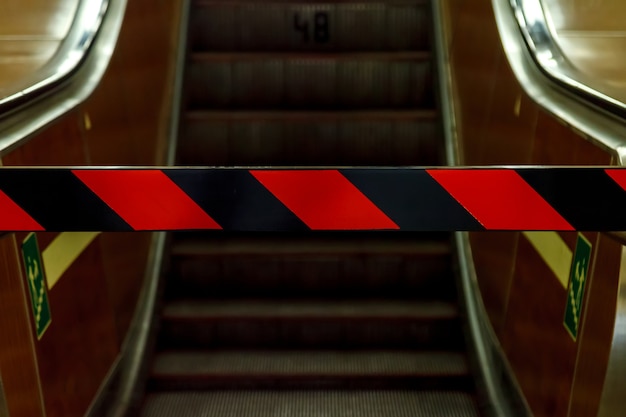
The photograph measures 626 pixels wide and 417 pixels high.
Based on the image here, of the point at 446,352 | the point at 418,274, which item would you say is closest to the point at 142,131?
the point at 418,274

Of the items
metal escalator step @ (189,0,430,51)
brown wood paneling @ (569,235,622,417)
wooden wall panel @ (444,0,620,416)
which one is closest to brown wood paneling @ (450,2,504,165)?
wooden wall panel @ (444,0,620,416)

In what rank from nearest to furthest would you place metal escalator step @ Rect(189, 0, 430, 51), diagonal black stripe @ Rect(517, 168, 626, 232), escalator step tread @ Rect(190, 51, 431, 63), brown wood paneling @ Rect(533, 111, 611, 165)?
diagonal black stripe @ Rect(517, 168, 626, 232)
brown wood paneling @ Rect(533, 111, 611, 165)
escalator step tread @ Rect(190, 51, 431, 63)
metal escalator step @ Rect(189, 0, 430, 51)

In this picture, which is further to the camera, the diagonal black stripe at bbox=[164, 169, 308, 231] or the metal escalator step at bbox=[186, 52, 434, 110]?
the metal escalator step at bbox=[186, 52, 434, 110]

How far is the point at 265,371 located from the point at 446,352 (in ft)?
2.57

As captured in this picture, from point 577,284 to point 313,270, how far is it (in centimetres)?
141

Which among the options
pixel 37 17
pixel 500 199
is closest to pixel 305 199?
pixel 500 199

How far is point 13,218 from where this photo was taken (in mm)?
1098

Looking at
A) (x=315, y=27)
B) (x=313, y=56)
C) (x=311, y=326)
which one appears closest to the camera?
(x=311, y=326)

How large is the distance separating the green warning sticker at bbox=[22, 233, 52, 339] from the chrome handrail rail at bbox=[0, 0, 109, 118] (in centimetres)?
36

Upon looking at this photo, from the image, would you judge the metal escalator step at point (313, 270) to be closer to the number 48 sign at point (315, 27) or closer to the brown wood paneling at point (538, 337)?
the brown wood paneling at point (538, 337)

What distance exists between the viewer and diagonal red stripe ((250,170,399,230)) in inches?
42.7

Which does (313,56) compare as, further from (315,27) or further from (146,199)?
(146,199)

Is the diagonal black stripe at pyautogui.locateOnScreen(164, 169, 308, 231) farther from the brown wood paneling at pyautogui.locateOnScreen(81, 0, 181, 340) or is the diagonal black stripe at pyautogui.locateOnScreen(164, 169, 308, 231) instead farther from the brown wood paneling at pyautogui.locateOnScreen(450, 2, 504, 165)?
the brown wood paneling at pyautogui.locateOnScreen(450, 2, 504, 165)

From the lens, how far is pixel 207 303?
2814mm
